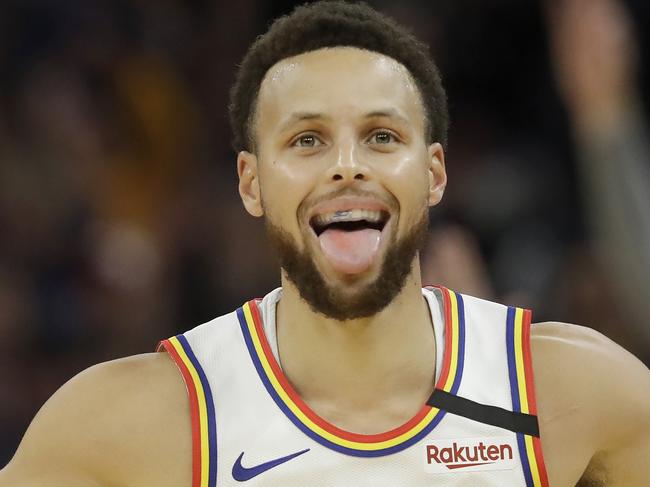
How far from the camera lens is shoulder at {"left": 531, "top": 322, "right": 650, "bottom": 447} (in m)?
3.71

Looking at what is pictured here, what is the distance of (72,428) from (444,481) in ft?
3.41

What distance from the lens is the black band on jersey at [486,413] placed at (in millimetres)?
3660

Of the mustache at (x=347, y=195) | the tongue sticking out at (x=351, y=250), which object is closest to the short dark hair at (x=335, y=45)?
the mustache at (x=347, y=195)

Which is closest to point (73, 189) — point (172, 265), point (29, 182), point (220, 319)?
point (29, 182)

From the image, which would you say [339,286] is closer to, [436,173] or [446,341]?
[446,341]

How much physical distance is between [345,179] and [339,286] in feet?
0.99

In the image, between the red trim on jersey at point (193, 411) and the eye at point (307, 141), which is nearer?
the red trim on jersey at point (193, 411)

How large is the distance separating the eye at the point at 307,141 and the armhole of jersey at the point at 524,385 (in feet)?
2.63

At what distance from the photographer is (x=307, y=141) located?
12.2ft

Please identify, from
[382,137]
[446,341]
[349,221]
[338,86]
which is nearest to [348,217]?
[349,221]

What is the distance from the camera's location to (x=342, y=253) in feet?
11.8

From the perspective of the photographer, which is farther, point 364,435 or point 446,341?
point 446,341

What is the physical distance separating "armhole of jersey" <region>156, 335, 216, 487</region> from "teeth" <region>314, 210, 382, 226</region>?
56 cm

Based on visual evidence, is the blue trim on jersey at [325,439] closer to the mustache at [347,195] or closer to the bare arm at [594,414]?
the bare arm at [594,414]
